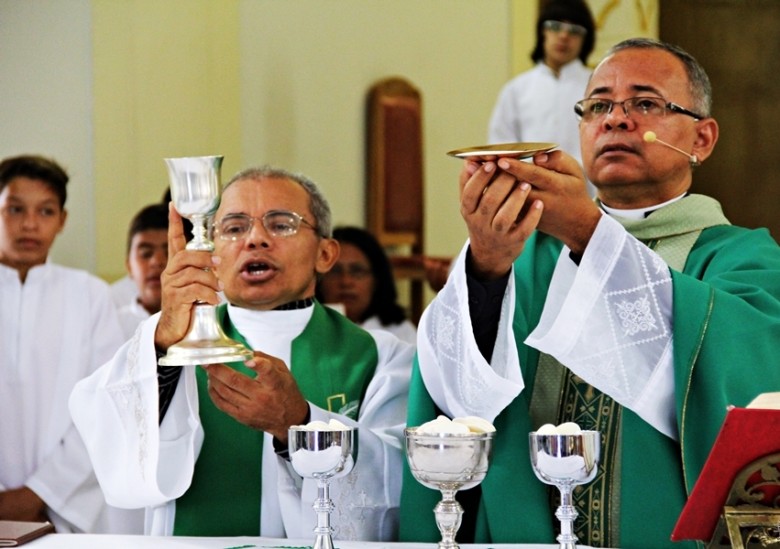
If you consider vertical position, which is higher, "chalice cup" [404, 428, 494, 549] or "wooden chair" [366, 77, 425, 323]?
"wooden chair" [366, 77, 425, 323]

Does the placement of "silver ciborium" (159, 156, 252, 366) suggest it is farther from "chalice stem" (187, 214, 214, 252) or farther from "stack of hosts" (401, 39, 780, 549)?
"stack of hosts" (401, 39, 780, 549)

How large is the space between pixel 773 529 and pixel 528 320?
43.2 inches

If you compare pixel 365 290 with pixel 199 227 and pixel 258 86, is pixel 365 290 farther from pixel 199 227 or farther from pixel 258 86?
pixel 199 227

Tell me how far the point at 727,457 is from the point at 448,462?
22.3 inches

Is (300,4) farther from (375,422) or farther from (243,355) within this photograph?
(243,355)

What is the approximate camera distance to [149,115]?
7.56 metres

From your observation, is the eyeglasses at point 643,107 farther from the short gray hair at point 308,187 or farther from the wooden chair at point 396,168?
the wooden chair at point 396,168

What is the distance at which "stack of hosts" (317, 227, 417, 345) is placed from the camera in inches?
262

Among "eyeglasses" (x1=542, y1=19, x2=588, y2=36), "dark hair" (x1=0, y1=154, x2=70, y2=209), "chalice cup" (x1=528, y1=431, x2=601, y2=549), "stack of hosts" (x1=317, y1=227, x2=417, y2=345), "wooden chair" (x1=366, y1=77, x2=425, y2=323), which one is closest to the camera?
"chalice cup" (x1=528, y1=431, x2=601, y2=549)

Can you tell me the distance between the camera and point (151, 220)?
242 inches

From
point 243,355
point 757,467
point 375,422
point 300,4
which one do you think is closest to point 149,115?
point 300,4

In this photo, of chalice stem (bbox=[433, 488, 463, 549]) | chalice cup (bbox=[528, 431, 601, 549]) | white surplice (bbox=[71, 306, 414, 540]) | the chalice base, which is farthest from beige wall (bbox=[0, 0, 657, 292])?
chalice cup (bbox=[528, 431, 601, 549])

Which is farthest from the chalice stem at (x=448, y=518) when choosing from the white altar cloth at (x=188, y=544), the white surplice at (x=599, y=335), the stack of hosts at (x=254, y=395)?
the stack of hosts at (x=254, y=395)

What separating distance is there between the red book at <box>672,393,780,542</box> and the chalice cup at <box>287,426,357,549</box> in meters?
0.74
